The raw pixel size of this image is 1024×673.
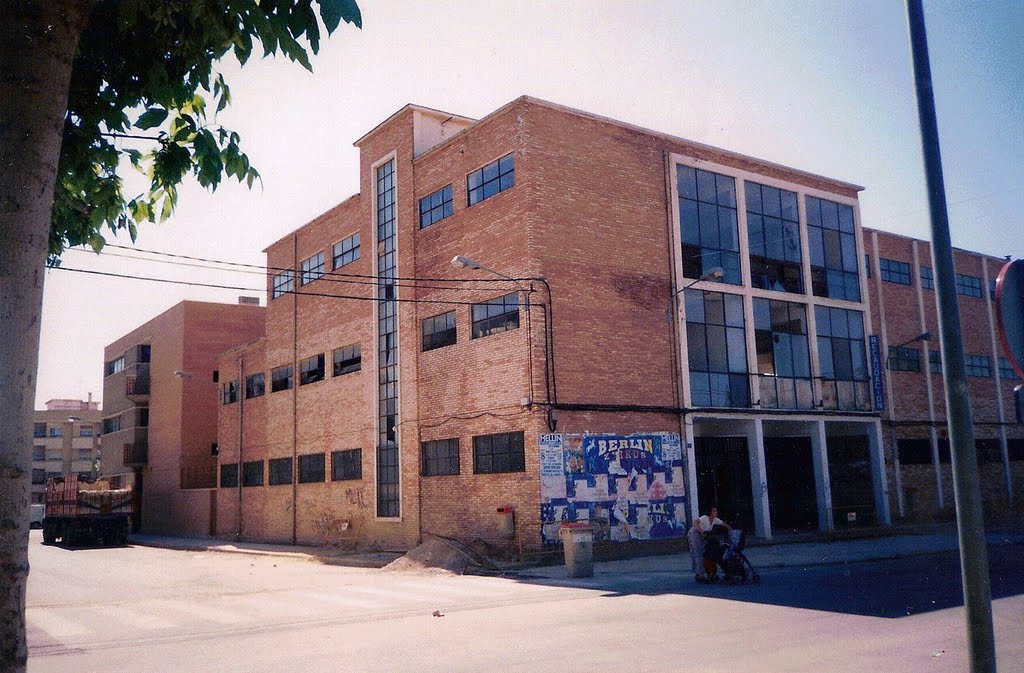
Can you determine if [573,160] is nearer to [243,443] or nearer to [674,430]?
[674,430]

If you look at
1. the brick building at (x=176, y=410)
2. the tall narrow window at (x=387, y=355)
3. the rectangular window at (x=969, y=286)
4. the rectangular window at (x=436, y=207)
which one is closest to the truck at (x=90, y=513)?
the brick building at (x=176, y=410)

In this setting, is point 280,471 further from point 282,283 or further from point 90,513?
point 90,513

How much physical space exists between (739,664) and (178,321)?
44304 millimetres

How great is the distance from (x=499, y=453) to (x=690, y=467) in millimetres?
5844

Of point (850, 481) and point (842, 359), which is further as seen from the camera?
point (850, 481)

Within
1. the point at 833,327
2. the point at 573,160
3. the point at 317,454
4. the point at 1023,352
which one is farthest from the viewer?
the point at 317,454

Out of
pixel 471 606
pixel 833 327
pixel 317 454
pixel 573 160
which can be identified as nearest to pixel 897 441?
pixel 833 327

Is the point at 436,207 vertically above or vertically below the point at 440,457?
above

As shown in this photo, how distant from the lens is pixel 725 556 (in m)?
16.1

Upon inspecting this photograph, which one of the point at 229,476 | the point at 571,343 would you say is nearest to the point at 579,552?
Result: the point at 571,343

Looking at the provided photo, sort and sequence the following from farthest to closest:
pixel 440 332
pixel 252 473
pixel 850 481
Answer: pixel 252 473 → pixel 850 481 → pixel 440 332

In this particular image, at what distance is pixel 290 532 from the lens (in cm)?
3403

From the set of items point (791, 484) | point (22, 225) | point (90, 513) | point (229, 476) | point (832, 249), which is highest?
point (832, 249)

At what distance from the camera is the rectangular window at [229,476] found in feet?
130
